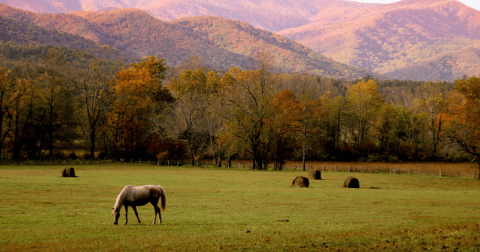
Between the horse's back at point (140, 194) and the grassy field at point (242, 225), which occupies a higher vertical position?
the horse's back at point (140, 194)

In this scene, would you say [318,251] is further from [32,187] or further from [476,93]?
[476,93]

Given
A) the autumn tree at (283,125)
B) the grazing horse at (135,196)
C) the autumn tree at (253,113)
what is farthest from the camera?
the autumn tree at (283,125)

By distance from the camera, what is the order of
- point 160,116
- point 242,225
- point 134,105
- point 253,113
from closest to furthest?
point 242,225 < point 253,113 < point 160,116 < point 134,105

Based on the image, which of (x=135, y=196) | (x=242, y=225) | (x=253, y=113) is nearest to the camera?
(x=135, y=196)

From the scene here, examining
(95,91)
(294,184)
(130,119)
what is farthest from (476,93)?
(95,91)

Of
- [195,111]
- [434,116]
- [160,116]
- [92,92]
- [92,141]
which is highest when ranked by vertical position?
[92,92]

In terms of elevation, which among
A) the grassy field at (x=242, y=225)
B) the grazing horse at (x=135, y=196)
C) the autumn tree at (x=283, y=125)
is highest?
the autumn tree at (x=283, y=125)

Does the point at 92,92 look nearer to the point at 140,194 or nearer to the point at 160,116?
the point at 160,116

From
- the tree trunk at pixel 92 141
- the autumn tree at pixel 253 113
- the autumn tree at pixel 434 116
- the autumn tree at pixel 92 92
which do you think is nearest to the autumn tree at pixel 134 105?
the autumn tree at pixel 92 92

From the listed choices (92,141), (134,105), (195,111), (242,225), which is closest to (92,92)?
(134,105)

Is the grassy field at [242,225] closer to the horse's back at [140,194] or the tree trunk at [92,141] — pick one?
the horse's back at [140,194]

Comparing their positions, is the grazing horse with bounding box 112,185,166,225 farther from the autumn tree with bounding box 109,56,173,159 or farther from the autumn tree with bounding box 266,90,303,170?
the autumn tree with bounding box 109,56,173,159

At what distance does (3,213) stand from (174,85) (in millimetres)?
66022

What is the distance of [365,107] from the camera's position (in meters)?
93.8
